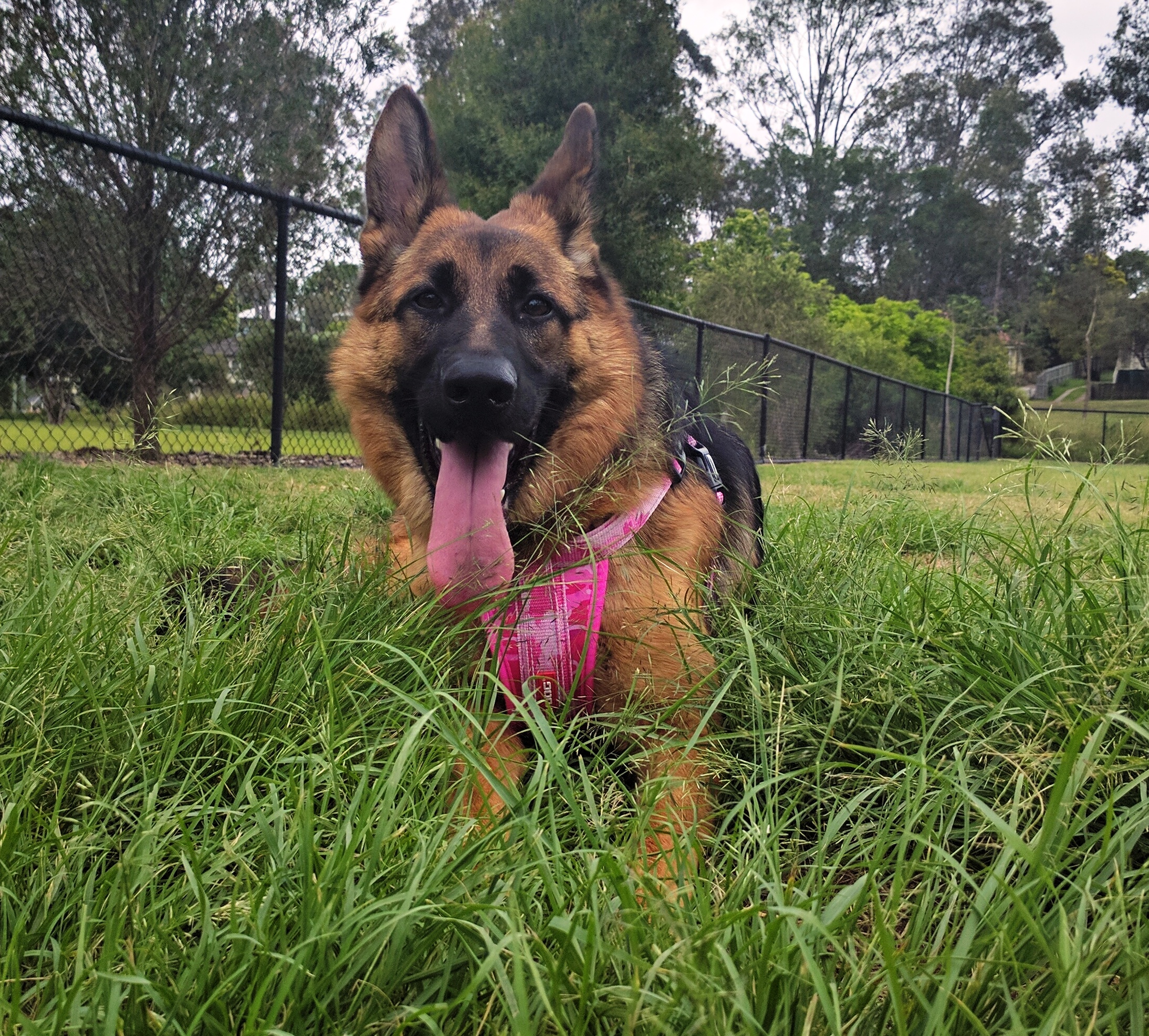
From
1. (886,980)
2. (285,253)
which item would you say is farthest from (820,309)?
(886,980)

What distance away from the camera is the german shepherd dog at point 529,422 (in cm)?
176

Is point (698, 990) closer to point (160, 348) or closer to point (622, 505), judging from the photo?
point (622, 505)

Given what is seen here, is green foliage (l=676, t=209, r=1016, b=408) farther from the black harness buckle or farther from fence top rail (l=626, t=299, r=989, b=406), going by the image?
the black harness buckle

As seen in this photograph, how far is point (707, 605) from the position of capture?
186 cm

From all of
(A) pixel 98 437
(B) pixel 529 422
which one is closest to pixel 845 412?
(A) pixel 98 437

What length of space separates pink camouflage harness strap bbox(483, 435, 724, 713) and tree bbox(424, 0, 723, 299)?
19.5 metres

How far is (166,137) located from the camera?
1050 cm

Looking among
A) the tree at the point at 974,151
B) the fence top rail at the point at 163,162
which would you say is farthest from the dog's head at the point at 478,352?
the tree at the point at 974,151

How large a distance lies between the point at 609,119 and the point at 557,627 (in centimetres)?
2248

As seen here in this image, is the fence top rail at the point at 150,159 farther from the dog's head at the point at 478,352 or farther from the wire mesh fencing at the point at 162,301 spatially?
the dog's head at the point at 478,352

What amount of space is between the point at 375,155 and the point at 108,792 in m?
2.33

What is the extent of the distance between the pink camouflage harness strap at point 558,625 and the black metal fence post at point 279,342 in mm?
5421

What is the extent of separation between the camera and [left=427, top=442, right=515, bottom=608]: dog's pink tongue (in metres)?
1.79

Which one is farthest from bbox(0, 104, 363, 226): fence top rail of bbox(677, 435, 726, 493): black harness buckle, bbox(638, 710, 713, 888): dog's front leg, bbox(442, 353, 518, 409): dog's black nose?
bbox(638, 710, 713, 888): dog's front leg
